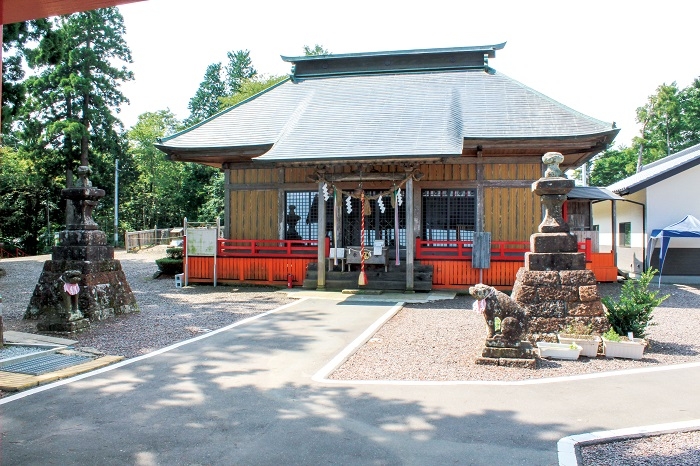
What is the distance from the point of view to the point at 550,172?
8.52m

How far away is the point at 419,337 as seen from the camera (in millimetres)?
8562

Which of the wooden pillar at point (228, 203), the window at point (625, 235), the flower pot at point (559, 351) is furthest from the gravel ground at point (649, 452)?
the window at point (625, 235)

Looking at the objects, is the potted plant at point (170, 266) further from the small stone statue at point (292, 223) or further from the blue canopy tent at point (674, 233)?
the blue canopy tent at point (674, 233)

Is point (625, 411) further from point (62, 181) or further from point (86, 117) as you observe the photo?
point (62, 181)

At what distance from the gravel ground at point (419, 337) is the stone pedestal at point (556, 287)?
77cm

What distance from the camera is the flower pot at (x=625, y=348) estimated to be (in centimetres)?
707

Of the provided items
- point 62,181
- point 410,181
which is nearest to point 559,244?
point 410,181

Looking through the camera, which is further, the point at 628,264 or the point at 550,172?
the point at 628,264

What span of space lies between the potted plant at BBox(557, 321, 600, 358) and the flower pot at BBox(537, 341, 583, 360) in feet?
0.53

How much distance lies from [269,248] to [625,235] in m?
15.5

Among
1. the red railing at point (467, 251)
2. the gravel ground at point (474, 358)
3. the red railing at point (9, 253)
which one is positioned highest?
the red railing at point (467, 251)

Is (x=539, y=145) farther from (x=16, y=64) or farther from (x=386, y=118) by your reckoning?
(x=16, y=64)

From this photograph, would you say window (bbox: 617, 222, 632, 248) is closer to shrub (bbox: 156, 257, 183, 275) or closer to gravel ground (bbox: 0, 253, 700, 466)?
gravel ground (bbox: 0, 253, 700, 466)

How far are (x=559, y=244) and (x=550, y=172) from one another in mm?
1302
